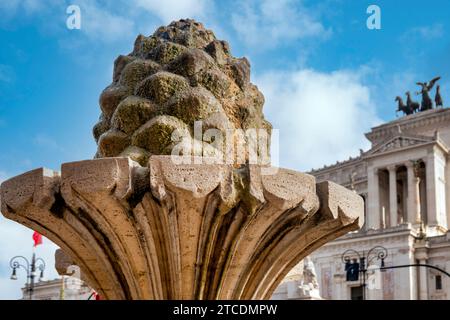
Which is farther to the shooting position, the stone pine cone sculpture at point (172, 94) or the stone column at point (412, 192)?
the stone column at point (412, 192)

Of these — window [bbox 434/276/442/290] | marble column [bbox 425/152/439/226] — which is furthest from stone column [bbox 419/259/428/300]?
marble column [bbox 425/152/439/226]

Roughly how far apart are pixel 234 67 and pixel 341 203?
1.48m

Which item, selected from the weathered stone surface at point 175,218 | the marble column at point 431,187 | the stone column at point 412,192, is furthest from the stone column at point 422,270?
the weathered stone surface at point 175,218

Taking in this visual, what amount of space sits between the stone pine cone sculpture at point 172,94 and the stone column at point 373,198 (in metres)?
56.2

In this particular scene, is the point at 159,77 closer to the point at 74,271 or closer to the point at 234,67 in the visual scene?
the point at 234,67

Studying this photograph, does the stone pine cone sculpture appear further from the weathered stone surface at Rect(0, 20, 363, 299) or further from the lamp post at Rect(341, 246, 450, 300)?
the lamp post at Rect(341, 246, 450, 300)

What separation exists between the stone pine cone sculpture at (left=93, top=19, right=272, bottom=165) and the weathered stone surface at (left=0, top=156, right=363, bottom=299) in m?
0.63

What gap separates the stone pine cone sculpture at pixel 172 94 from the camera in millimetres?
5906

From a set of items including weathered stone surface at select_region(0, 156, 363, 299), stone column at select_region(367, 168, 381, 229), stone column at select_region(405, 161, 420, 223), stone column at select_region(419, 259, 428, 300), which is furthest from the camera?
stone column at select_region(367, 168, 381, 229)

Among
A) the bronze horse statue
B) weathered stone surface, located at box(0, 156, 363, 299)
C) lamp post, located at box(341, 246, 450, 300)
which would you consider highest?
the bronze horse statue

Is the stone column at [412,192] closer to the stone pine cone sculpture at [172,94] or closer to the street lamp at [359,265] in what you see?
the street lamp at [359,265]

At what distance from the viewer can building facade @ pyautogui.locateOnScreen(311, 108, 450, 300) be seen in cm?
4684

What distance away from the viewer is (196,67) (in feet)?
20.2

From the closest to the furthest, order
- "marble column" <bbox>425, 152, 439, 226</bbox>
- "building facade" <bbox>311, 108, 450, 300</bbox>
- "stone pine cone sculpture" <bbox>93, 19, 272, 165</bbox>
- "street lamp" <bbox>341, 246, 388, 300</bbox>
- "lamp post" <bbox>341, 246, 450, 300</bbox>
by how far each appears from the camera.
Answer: "stone pine cone sculpture" <bbox>93, 19, 272, 165</bbox>, "lamp post" <bbox>341, 246, 450, 300</bbox>, "street lamp" <bbox>341, 246, 388, 300</bbox>, "building facade" <bbox>311, 108, 450, 300</bbox>, "marble column" <bbox>425, 152, 439, 226</bbox>
